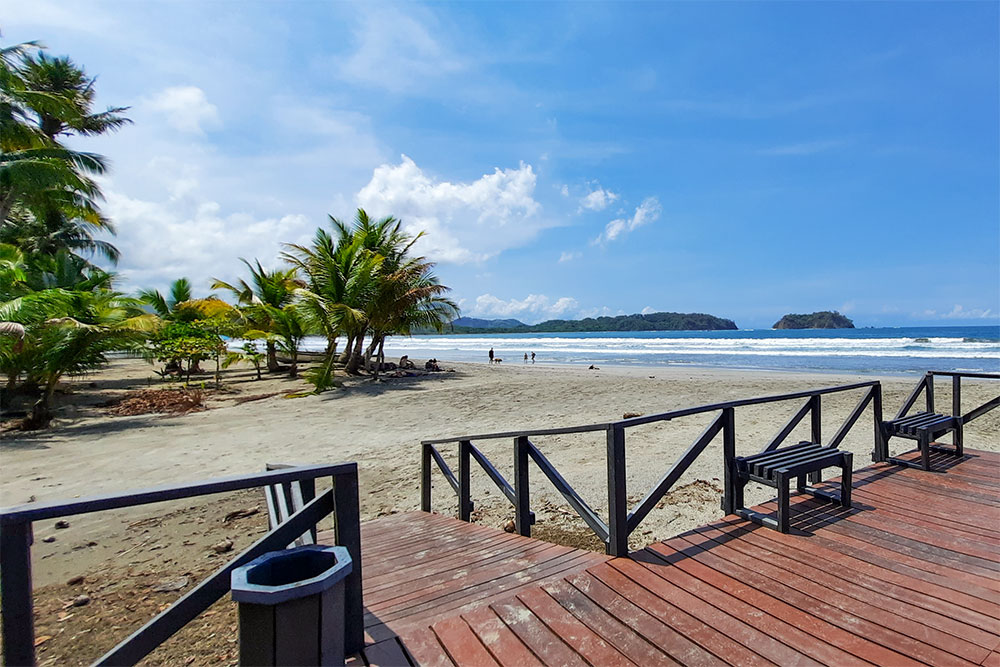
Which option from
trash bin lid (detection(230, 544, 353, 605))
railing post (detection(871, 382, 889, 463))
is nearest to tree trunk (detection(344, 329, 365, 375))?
railing post (detection(871, 382, 889, 463))

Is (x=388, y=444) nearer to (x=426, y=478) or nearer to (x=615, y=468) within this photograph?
(x=426, y=478)

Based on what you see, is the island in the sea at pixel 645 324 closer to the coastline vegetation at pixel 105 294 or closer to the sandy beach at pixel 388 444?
the coastline vegetation at pixel 105 294

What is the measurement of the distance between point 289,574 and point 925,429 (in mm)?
6262

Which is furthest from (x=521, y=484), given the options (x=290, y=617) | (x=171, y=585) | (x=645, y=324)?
(x=645, y=324)

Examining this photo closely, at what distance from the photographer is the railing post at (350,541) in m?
2.18

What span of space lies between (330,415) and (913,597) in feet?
37.4

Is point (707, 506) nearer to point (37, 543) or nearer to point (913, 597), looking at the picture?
point (913, 597)

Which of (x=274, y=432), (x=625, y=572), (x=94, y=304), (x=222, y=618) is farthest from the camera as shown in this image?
(x=94, y=304)

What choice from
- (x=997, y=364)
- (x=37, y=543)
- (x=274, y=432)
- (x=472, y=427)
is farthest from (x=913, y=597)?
(x=997, y=364)

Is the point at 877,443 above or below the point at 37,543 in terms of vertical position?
above

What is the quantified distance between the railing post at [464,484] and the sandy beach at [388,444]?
71cm

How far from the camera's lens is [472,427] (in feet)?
33.5

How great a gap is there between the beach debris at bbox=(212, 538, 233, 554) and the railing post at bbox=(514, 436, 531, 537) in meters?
2.86

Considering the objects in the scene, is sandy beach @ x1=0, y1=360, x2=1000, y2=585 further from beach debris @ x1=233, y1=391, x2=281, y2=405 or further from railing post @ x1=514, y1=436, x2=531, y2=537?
railing post @ x1=514, y1=436, x2=531, y2=537
